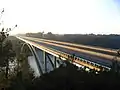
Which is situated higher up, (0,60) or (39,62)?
(0,60)

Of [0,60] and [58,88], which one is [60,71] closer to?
[58,88]

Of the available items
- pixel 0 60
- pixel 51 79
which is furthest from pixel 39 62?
pixel 51 79

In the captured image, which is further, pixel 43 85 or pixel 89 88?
pixel 43 85

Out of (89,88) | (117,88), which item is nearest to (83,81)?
(89,88)

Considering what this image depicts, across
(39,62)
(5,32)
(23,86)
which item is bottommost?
(39,62)

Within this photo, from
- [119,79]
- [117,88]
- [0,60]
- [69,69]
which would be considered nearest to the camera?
[117,88]

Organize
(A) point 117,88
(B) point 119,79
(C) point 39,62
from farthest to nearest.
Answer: (C) point 39,62 < (B) point 119,79 < (A) point 117,88

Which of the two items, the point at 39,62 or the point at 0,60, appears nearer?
the point at 0,60

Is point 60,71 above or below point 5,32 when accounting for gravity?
below

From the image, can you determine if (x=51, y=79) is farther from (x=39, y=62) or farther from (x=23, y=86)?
(x=39, y=62)

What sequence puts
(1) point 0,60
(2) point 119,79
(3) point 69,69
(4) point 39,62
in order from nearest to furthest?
(2) point 119,79 → (3) point 69,69 → (1) point 0,60 → (4) point 39,62
